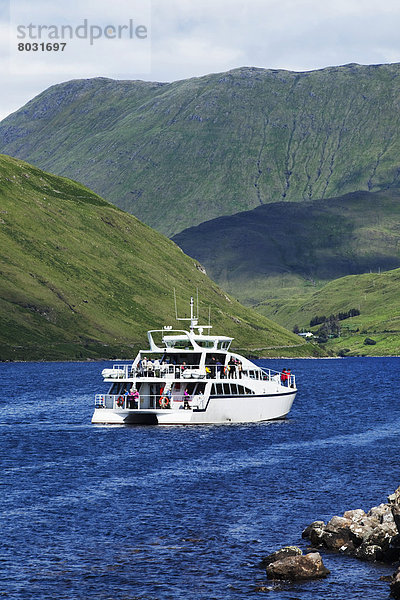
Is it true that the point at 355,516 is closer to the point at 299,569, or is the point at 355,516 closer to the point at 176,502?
the point at 299,569

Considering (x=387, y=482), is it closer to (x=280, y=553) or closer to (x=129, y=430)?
(x=280, y=553)

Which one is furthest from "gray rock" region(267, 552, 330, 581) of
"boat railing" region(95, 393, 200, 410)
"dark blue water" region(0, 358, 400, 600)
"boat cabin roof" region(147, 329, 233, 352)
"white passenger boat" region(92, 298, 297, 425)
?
"boat cabin roof" region(147, 329, 233, 352)

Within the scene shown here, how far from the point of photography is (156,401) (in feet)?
334

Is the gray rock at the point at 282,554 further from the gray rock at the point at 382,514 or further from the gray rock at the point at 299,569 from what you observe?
the gray rock at the point at 382,514

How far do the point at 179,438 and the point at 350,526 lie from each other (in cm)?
4587

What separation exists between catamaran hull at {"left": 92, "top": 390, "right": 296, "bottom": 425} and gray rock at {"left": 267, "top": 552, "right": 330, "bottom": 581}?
54.8 m

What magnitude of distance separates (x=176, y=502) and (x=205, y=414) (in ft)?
123

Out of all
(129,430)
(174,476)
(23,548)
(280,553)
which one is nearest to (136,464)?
(174,476)

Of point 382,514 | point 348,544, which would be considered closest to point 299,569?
point 348,544

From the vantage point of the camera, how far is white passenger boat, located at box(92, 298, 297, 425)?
99312 millimetres

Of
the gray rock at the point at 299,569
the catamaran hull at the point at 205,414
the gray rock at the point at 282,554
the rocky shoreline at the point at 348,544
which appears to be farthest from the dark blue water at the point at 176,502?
the catamaran hull at the point at 205,414

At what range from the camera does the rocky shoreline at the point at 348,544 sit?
43.7 meters

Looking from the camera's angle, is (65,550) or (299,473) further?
(299,473)

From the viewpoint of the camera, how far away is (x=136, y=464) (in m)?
78.8
